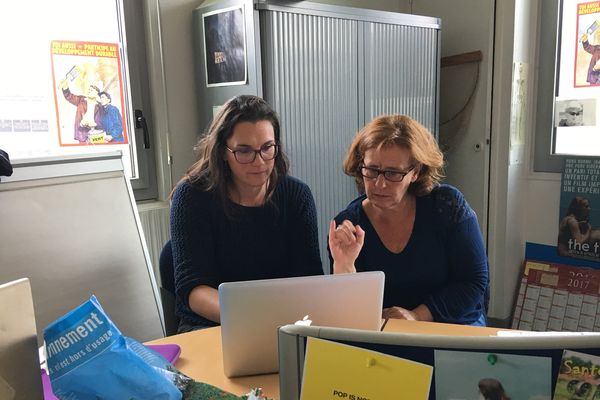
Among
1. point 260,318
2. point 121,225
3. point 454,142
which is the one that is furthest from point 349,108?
point 260,318

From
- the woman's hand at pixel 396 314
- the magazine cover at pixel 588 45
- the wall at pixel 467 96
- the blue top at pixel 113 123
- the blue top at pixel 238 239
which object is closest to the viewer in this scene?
the woman's hand at pixel 396 314

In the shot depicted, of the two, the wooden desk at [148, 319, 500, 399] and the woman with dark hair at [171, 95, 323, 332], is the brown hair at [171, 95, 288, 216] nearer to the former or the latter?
the woman with dark hair at [171, 95, 323, 332]

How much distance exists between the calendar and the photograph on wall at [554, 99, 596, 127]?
79 centimetres

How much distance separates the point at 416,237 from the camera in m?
1.62

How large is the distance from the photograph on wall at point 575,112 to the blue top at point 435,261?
1.57 meters

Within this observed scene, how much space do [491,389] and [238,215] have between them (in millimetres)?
1163

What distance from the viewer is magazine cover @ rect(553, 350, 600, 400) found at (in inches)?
22.2

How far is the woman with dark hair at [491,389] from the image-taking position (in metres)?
0.59

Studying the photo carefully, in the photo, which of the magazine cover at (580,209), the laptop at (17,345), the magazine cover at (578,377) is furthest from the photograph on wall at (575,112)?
the laptop at (17,345)

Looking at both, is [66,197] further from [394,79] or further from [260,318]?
[394,79]

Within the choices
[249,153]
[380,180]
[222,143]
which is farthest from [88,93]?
[380,180]

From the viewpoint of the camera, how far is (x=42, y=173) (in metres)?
1.72

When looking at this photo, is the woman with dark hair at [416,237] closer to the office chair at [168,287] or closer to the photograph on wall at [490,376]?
the office chair at [168,287]

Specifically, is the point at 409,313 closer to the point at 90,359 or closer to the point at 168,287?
the point at 168,287
